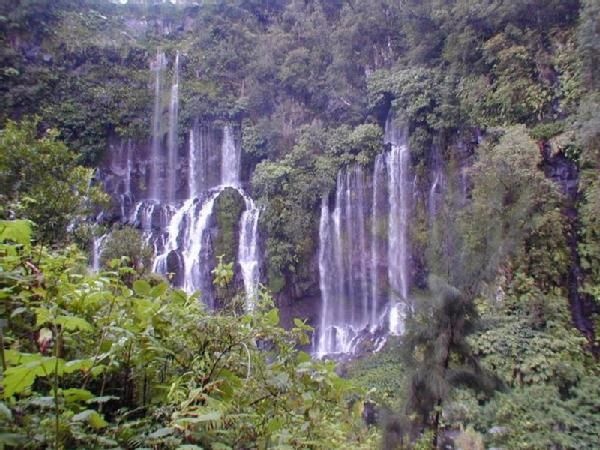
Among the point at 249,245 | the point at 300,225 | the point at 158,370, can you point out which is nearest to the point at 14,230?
the point at 158,370

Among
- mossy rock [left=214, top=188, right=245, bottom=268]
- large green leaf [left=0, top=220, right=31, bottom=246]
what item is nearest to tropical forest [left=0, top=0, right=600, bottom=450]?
large green leaf [left=0, top=220, right=31, bottom=246]

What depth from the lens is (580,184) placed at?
995 cm

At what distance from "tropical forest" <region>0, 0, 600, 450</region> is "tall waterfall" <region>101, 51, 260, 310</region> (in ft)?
0.31

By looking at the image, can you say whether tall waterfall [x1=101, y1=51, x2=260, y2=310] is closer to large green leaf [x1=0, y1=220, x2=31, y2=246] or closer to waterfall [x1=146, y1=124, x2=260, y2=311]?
waterfall [x1=146, y1=124, x2=260, y2=311]

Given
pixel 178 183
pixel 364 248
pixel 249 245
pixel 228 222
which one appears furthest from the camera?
pixel 178 183

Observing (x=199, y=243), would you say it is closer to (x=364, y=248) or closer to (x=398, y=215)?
(x=364, y=248)

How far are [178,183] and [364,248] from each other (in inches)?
338

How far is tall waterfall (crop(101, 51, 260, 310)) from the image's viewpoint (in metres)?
15.4

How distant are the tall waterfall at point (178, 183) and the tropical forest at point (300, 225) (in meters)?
0.09

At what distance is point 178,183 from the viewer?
58.6ft

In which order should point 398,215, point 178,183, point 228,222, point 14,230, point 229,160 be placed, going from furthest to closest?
1. point 178,183
2. point 229,160
3. point 228,222
4. point 398,215
5. point 14,230

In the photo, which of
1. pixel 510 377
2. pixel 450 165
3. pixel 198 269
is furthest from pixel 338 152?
pixel 510 377

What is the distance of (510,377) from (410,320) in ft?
13.7

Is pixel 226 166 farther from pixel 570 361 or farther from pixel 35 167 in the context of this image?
pixel 570 361
